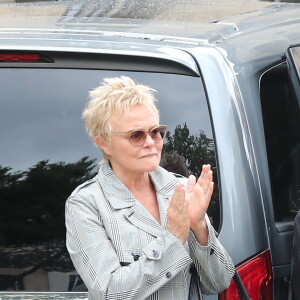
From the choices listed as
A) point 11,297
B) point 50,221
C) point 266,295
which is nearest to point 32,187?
point 50,221

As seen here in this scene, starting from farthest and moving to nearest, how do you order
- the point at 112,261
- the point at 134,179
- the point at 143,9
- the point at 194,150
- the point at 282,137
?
the point at 143,9
the point at 282,137
the point at 194,150
the point at 134,179
the point at 112,261

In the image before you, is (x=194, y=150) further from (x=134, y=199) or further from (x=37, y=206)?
(x=37, y=206)

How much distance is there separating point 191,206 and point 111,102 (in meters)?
0.40

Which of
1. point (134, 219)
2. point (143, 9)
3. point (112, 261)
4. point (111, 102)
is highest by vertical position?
point (143, 9)

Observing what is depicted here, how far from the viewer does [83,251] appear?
283 centimetres

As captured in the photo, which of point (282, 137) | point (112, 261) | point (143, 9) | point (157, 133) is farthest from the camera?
point (143, 9)

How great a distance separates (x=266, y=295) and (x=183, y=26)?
116cm

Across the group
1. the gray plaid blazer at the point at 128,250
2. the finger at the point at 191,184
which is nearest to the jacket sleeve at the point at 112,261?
the gray plaid blazer at the point at 128,250

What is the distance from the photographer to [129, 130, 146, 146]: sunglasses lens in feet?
9.44

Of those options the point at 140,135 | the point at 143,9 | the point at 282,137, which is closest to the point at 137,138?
the point at 140,135

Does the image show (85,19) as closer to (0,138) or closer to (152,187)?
(0,138)

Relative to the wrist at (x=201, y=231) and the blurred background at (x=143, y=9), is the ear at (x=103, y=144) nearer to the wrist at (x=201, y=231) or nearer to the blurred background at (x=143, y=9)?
the wrist at (x=201, y=231)

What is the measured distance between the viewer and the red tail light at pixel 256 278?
3035mm

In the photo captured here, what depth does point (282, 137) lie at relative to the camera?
135 inches
